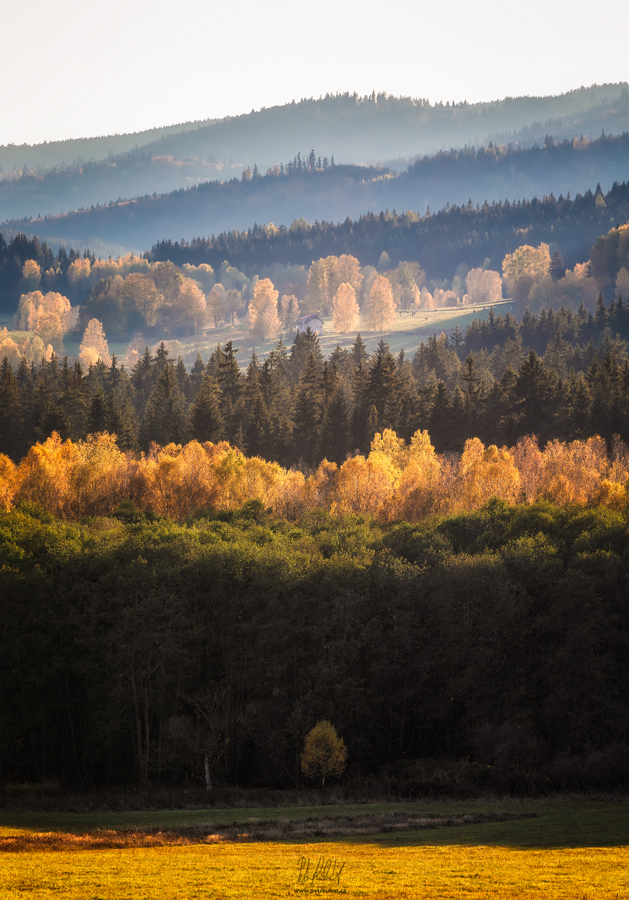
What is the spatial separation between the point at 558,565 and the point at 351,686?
15.4 metres

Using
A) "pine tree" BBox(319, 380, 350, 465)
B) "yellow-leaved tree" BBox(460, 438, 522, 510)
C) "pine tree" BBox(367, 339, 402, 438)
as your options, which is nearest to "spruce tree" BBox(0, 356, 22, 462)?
"pine tree" BBox(319, 380, 350, 465)

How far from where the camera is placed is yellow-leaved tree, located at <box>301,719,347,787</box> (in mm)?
50219

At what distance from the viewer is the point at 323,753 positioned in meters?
50.4

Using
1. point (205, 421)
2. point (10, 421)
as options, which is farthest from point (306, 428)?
point (10, 421)

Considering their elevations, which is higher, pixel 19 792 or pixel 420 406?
pixel 420 406

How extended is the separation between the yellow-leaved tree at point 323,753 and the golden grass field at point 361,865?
46.6 ft

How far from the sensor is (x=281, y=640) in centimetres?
5550

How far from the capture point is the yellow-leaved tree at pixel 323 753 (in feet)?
165

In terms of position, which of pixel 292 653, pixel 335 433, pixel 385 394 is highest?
pixel 385 394

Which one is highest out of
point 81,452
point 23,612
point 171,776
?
point 81,452

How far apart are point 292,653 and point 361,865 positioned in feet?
96.5

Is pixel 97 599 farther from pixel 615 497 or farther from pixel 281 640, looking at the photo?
pixel 615 497

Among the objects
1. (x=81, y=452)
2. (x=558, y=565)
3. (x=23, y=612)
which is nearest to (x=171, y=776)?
(x=23, y=612)
